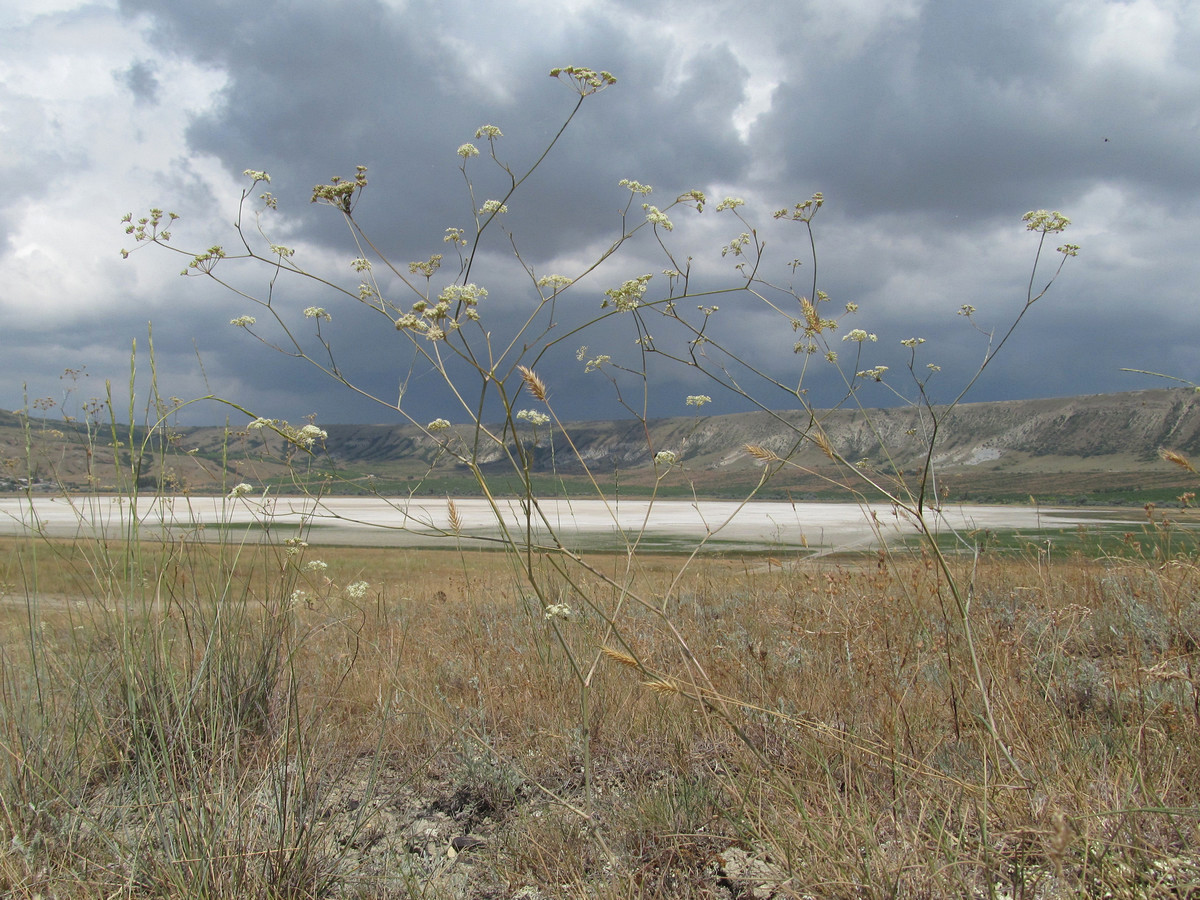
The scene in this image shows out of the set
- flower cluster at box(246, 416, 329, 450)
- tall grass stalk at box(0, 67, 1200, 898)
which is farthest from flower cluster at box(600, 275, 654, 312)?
flower cluster at box(246, 416, 329, 450)

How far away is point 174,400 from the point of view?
3084mm

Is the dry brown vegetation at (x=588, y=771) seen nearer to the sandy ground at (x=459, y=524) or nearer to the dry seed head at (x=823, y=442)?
the sandy ground at (x=459, y=524)

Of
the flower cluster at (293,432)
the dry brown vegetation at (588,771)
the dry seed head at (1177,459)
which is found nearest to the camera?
the dry brown vegetation at (588,771)

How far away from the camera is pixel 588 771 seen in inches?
81.9

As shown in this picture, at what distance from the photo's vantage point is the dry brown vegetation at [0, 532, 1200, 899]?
6.93 feet

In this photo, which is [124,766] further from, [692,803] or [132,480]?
[692,803]

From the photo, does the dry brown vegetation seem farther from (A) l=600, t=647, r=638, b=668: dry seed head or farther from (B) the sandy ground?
(B) the sandy ground

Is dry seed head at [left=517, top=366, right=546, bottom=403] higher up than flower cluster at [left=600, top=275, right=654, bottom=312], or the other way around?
flower cluster at [left=600, top=275, right=654, bottom=312]

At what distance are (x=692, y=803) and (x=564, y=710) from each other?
120cm

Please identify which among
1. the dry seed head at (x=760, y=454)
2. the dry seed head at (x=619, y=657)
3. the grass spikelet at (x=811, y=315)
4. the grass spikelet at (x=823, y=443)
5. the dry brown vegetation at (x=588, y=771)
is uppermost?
the grass spikelet at (x=811, y=315)

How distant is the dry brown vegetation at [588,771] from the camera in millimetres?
2111

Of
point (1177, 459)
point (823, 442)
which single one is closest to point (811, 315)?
point (823, 442)

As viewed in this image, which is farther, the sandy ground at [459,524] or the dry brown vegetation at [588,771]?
the sandy ground at [459,524]

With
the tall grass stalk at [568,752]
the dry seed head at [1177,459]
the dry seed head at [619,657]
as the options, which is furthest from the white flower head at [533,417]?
the dry seed head at [1177,459]
